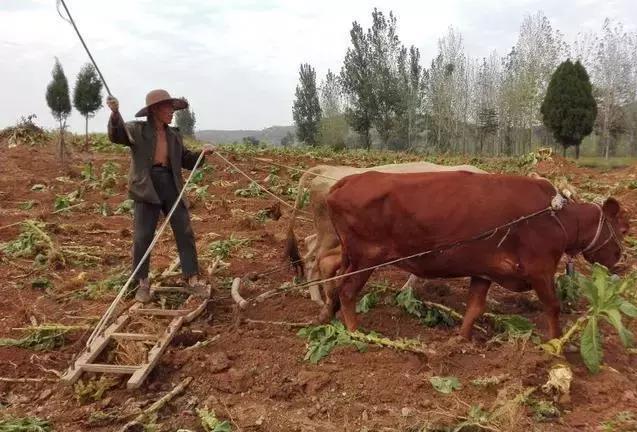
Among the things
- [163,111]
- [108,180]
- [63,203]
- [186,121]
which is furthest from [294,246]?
[186,121]

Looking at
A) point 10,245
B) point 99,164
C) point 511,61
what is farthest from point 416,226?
point 511,61

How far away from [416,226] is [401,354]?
1151 mm

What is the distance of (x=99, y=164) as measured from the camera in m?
20.0

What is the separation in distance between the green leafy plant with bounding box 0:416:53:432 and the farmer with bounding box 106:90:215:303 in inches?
81.9

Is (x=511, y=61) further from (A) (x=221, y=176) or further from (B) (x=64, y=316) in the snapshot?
(B) (x=64, y=316)

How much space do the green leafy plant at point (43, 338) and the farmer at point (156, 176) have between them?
2.76 feet

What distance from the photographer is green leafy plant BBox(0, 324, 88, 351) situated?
579 cm

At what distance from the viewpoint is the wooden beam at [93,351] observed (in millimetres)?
4931

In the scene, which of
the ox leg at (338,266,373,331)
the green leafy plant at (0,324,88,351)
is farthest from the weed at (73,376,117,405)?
the ox leg at (338,266,373,331)

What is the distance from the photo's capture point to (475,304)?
5820 mm

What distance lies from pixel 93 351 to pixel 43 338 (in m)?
0.86

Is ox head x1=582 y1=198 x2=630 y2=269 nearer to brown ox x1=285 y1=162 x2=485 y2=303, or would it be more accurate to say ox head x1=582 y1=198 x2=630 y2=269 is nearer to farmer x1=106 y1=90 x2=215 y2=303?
brown ox x1=285 y1=162 x2=485 y2=303

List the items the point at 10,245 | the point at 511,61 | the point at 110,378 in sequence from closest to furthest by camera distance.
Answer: the point at 110,378 < the point at 10,245 < the point at 511,61

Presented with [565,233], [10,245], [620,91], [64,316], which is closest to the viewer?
[565,233]
